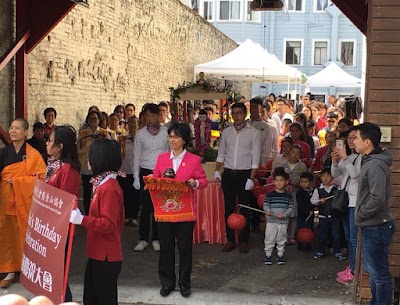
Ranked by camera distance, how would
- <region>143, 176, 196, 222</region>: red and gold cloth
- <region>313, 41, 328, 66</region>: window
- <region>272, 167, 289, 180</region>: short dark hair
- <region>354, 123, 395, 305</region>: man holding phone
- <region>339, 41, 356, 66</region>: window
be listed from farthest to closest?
<region>313, 41, 328, 66</region>: window, <region>339, 41, 356, 66</region>: window, <region>272, 167, 289, 180</region>: short dark hair, <region>143, 176, 196, 222</region>: red and gold cloth, <region>354, 123, 395, 305</region>: man holding phone

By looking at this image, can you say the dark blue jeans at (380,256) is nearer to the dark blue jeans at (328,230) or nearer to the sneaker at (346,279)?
the sneaker at (346,279)

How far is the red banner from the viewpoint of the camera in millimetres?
4219

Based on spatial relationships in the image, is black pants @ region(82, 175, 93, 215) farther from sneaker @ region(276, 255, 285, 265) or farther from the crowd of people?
sneaker @ region(276, 255, 285, 265)

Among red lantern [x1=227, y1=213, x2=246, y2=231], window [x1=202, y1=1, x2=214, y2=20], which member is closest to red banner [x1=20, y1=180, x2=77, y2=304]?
red lantern [x1=227, y1=213, x2=246, y2=231]

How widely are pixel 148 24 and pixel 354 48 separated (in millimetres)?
22033

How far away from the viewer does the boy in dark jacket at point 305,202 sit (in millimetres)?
7840

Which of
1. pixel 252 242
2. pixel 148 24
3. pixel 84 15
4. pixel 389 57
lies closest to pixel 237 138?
pixel 252 242

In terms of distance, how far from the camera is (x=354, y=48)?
1435 inches

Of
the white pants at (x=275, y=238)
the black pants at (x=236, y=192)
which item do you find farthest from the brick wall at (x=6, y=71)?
the white pants at (x=275, y=238)

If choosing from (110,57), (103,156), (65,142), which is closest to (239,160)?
(65,142)

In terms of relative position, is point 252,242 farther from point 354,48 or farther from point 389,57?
point 354,48

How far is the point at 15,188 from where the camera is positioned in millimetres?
6113

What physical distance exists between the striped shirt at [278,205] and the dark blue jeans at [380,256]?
2.14 m

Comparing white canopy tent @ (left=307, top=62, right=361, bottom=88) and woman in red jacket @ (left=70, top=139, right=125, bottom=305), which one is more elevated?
white canopy tent @ (left=307, top=62, right=361, bottom=88)
